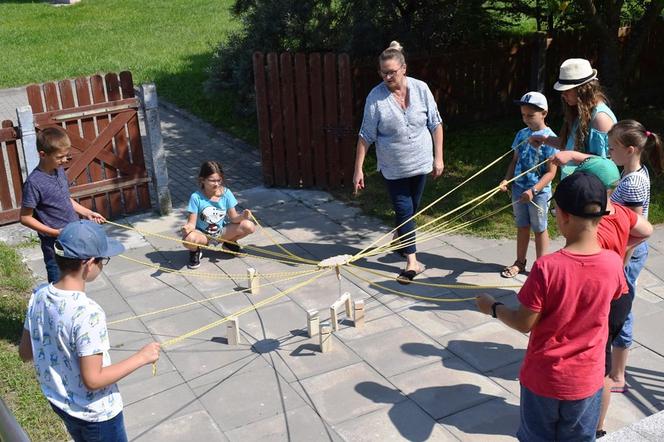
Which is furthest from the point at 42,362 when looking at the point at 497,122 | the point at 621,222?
the point at 497,122

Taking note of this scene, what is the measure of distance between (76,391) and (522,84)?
11258 millimetres

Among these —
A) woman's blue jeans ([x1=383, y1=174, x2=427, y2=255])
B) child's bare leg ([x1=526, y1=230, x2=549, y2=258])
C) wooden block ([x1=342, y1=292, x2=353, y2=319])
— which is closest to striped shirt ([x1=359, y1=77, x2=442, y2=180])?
woman's blue jeans ([x1=383, y1=174, x2=427, y2=255])

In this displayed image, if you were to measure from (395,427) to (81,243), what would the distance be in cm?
240

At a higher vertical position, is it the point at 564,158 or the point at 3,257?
the point at 564,158

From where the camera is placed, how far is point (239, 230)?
7535 millimetres

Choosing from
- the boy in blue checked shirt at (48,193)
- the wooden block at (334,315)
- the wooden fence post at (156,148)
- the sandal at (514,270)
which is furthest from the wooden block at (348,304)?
the wooden fence post at (156,148)

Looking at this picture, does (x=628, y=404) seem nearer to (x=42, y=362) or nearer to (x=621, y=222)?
(x=621, y=222)

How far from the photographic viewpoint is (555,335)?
3547mm

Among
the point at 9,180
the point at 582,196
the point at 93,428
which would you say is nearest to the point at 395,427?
the point at 93,428

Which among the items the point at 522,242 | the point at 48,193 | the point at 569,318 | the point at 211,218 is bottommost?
the point at 522,242

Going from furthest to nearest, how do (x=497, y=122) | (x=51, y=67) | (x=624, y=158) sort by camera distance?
(x=51, y=67) < (x=497, y=122) < (x=624, y=158)

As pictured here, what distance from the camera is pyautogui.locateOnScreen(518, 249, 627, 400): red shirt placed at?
3.42 m

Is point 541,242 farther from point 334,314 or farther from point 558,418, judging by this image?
point 558,418

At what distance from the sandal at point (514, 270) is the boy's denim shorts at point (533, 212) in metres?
0.38
